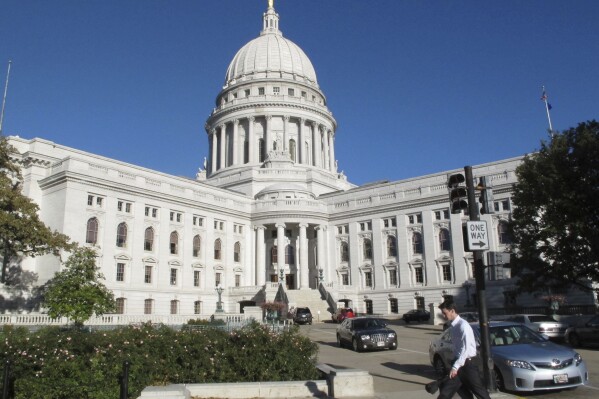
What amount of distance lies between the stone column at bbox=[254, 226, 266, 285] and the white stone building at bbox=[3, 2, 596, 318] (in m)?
0.18

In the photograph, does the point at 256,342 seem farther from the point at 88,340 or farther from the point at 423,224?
the point at 423,224

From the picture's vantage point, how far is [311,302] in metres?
59.0

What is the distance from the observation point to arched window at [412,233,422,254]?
63.9 metres

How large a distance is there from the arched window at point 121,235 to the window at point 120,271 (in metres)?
1.99

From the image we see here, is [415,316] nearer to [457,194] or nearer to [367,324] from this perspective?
[367,324]

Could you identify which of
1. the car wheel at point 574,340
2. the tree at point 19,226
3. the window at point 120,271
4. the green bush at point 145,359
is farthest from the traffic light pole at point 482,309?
the window at point 120,271

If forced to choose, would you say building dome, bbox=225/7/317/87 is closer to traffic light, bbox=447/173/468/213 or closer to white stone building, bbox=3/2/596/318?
white stone building, bbox=3/2/596/318

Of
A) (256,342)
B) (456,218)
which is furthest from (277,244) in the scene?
(256,342)

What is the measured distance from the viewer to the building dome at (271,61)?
96.8 meters

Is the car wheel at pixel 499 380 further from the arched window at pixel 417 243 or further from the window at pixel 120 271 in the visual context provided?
the arched window at pixel 417 243

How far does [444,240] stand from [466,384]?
2134 inches

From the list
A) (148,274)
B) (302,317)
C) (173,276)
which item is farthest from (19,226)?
(302,317)

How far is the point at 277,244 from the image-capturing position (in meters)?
69.4

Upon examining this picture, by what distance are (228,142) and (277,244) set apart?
30.0m
